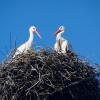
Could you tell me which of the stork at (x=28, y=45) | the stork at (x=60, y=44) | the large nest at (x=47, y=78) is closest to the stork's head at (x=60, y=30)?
the stork at (x=60, y=44)

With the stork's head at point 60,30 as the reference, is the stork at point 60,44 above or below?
below

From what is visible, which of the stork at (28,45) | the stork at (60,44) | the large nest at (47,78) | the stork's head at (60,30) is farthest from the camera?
the stork's head at (60,30)

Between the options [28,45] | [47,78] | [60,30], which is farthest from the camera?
[60,30]

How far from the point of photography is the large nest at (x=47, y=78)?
38.4ft

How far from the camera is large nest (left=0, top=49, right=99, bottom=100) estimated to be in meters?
11.7

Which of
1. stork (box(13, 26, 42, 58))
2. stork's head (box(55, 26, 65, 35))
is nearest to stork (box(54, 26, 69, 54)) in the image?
stork's head (box(55, 26, 65, 35))

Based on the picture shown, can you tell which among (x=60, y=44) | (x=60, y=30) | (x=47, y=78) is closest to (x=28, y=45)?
(x=60, y=44)

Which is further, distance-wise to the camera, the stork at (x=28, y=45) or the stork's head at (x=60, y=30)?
the stork's head at (x=60, y=30)

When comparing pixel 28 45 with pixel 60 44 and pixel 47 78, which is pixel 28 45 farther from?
pixel 47 78

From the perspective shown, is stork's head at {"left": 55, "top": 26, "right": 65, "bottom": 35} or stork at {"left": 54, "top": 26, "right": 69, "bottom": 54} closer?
stork at {"left": 54, "top": 26, "right": 69, "bottom": 54}

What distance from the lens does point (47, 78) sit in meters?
11.7

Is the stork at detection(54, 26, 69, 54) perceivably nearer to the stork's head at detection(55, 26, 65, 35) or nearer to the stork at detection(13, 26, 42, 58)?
the stork's head at detection(55, 26, 65, 35)

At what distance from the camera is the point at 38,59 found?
39.2 ft

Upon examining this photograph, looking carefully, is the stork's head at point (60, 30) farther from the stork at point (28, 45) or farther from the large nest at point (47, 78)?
the large nest at point (47, 78)
